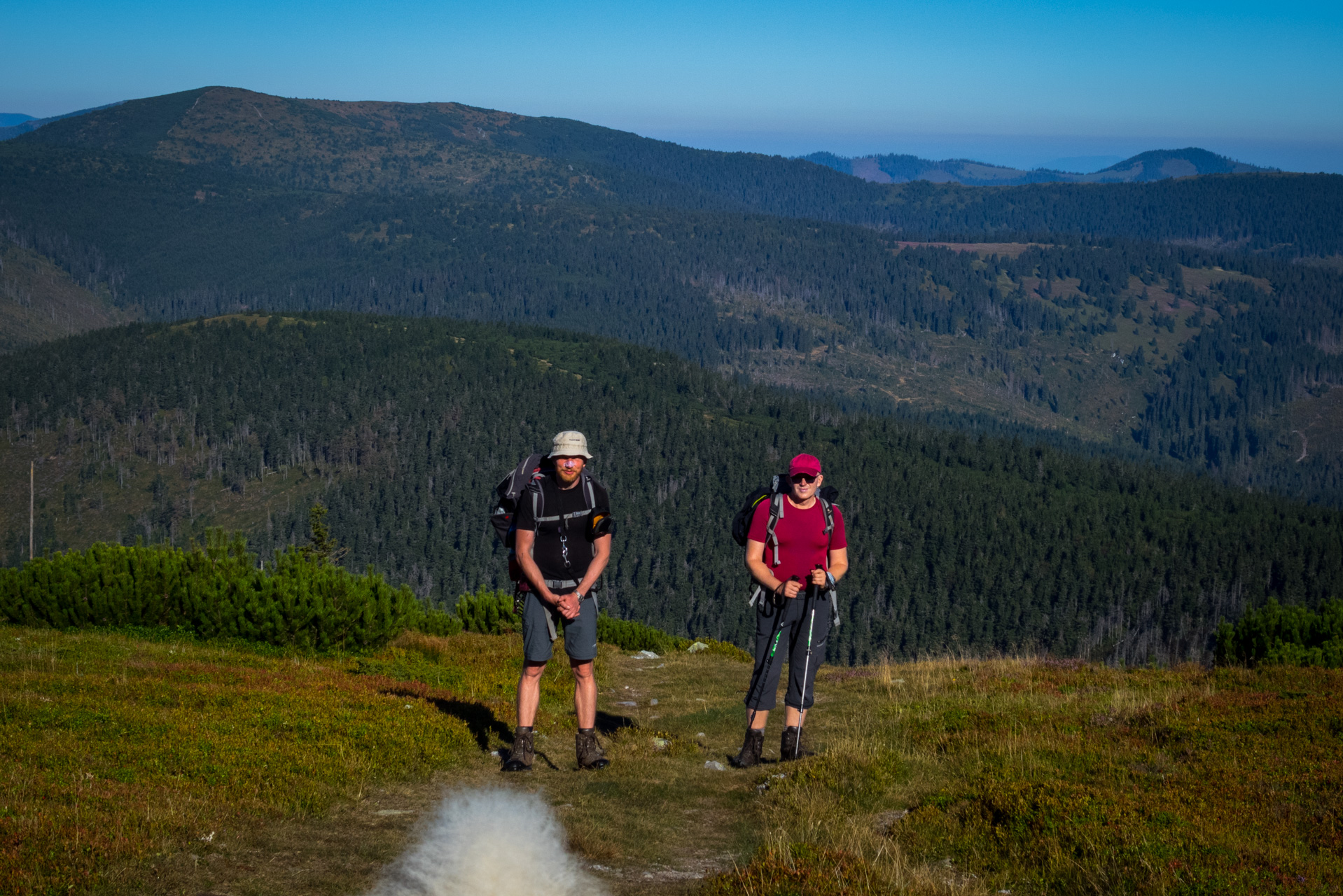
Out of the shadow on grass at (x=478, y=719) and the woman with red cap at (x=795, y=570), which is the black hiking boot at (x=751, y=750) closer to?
the woman with red cap at (x=795, y=570)

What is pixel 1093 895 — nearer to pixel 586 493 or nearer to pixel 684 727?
pixel 586 493

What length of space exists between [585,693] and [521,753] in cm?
98

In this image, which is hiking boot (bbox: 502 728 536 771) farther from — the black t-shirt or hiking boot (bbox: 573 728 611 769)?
the black t-shirt

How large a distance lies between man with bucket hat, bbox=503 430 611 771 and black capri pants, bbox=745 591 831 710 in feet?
6.49

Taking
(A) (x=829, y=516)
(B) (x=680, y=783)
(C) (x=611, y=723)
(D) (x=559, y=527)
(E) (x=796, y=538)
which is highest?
(A) (x=829, y=516)

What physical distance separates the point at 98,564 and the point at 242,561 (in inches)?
102

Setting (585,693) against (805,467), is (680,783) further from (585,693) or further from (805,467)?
(805,467)

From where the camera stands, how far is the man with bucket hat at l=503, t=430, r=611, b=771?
11219mm

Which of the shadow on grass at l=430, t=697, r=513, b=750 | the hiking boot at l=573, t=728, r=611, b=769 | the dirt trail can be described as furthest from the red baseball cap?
the shadow on grass at l=430, t=697, r=513, b=750

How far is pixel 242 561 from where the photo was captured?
2167 centimetres

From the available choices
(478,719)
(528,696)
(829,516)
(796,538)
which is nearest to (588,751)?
(528,696)

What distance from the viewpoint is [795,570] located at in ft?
Answer: 39.0

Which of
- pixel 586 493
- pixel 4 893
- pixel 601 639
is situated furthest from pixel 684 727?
pixel 601 639

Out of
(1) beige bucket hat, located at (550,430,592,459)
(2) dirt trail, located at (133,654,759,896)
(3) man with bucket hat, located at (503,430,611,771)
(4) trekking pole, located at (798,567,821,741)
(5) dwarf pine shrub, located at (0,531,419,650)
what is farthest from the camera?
(5) dwarf pine shrub, located at (0,531,419,650)
